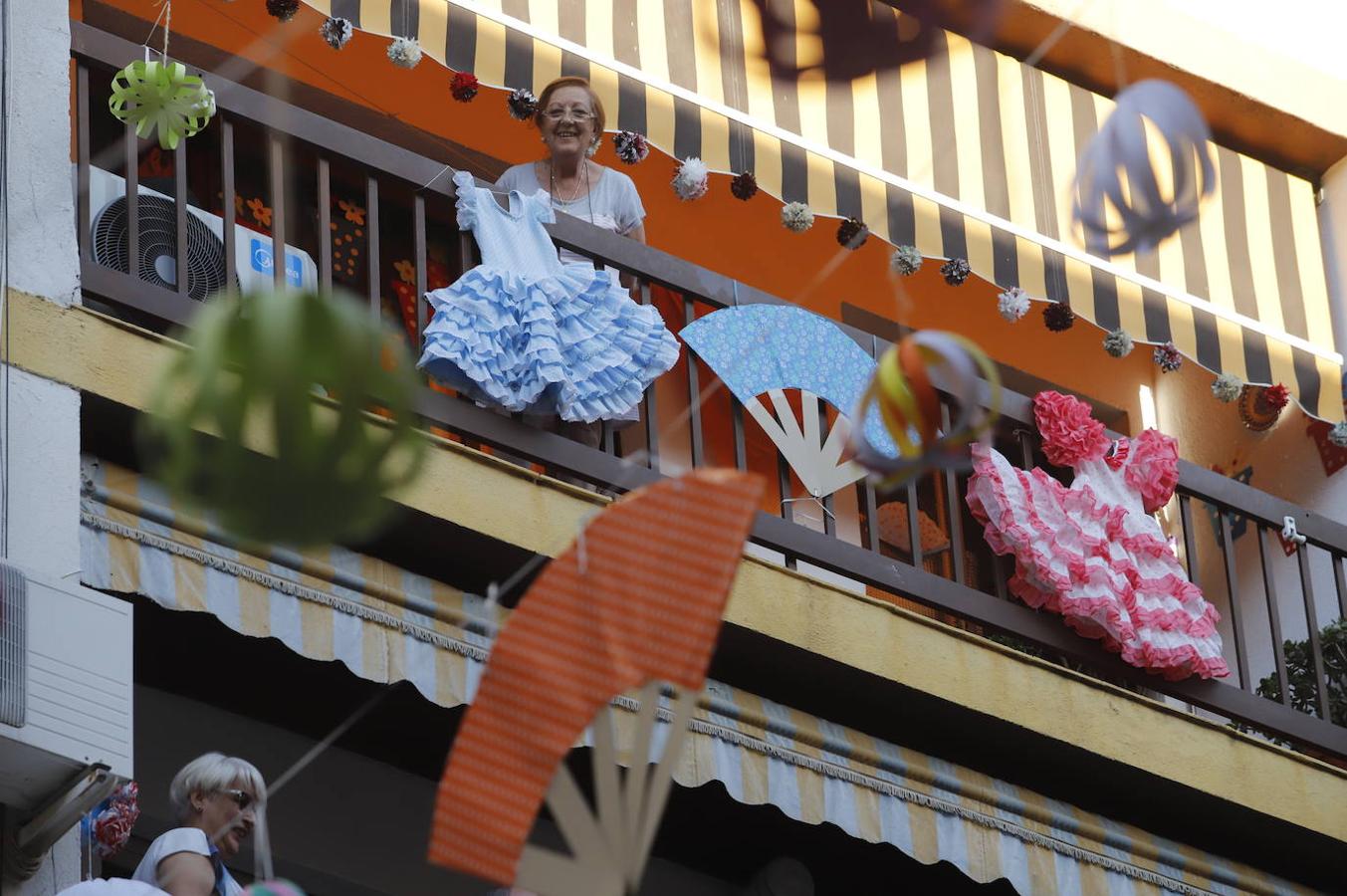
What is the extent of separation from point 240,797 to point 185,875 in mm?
384

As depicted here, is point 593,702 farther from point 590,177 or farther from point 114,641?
point 590,177

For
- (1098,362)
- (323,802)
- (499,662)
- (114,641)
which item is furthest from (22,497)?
(1098,362)

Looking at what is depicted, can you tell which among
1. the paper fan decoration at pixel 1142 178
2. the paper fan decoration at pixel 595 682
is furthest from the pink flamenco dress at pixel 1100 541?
the paper fan decoration at pixel 595 682

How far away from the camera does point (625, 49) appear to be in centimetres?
959

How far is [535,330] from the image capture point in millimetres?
7961

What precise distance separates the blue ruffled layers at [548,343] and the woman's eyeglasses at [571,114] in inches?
32.6

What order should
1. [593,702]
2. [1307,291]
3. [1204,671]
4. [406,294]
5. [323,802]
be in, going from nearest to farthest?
[593,702], [323,802], [1204,671], [406,294], [1307,291]

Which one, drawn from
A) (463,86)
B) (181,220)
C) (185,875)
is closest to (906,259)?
(463,86)

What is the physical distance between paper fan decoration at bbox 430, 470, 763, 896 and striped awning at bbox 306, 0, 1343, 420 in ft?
15.4

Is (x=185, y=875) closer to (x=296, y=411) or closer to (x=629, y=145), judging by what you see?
(x=296, y=411)

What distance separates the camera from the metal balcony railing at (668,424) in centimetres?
774

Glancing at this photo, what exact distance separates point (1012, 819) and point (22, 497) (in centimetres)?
377

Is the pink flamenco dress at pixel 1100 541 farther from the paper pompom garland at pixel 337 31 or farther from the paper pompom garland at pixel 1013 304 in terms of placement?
the paper pompom garland at pixel 337 31

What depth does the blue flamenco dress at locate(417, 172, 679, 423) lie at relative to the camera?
786 centimetres
